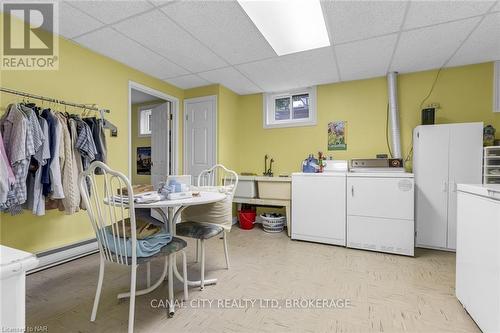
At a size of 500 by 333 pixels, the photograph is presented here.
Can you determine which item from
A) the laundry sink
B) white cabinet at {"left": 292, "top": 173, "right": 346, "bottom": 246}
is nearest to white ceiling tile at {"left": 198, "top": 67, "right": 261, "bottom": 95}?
the laundry sink

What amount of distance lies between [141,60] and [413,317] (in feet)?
12.5

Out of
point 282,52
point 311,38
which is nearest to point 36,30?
point 282,52

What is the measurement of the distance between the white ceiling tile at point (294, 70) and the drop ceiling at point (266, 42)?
0.01m

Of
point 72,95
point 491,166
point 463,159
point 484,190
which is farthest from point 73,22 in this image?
point 491,166

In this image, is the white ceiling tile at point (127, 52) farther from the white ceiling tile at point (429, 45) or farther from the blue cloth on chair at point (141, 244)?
the white ceiling tile at point (429, 45)

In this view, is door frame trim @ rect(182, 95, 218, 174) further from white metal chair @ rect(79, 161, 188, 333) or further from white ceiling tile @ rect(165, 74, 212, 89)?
white metal chair @ rect(79, 161, 188, 333)

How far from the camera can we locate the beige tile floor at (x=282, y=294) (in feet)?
5.02

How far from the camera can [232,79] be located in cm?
367

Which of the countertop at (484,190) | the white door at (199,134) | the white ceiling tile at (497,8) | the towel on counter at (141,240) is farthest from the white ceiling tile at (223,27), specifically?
the countertop at (484,190)

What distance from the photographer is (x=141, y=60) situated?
2.97 meters

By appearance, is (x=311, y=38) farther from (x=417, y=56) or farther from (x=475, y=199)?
(x=475, y=199)

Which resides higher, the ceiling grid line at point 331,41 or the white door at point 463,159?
the ceiling grid line at point 331,41

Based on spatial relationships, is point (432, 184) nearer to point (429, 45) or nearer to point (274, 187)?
point (429, 45)

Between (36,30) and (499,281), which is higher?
(36,30)
